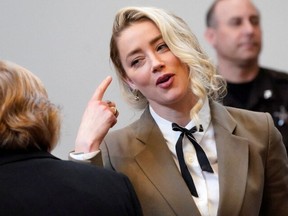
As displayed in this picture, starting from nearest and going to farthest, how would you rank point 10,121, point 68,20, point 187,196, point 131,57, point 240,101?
point 10,121 → point 187,196 → point 131,57 → point 240,101 → point 68,20

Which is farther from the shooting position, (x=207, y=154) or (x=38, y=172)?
(x=207, y=154)

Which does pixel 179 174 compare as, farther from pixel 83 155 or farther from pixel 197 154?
pixel 83 155

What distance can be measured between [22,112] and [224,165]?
22.7 inches

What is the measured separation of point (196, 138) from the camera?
55.9 inches

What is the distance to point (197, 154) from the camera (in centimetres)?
139

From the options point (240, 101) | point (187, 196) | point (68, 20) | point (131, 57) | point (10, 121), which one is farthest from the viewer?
point (68, 20)

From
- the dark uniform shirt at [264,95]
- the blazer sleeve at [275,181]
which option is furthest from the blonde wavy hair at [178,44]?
the dark uniform shirt at [264,95]

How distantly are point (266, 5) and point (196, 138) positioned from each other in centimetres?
123

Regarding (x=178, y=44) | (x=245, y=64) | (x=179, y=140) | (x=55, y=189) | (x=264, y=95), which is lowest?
(x=264, y=95)

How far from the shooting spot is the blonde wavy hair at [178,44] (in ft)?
4.52

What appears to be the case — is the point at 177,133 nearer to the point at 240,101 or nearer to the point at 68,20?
the point at 240,101

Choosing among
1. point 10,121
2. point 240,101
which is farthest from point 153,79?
point 240,101

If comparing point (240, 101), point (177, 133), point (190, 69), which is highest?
point (190, 69)

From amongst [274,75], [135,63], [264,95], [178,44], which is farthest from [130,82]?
[274,75]
